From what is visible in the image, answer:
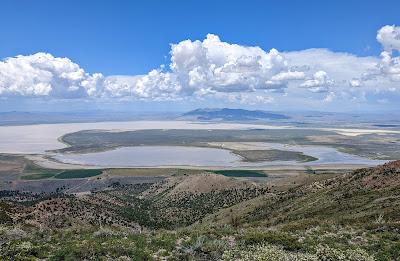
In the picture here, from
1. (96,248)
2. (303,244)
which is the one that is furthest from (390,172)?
(96,248)

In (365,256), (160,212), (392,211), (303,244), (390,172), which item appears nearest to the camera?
(365,256)

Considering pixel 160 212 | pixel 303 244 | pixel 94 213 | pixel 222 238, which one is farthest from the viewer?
pixel 160 212

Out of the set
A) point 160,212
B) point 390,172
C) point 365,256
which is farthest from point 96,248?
point 160,212

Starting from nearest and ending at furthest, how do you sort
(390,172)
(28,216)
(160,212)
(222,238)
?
(222,238) < (28,216) < (390,172) < (160,212)

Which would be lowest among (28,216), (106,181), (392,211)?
(106,181)

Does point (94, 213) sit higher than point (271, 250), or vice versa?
point (271, 250)

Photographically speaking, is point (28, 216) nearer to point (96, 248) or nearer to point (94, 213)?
point (94, 213)

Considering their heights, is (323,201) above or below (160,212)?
above

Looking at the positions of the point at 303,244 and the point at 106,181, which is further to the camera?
the point at 106,181

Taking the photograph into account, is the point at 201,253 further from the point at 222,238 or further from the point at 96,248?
the point at 96,248
